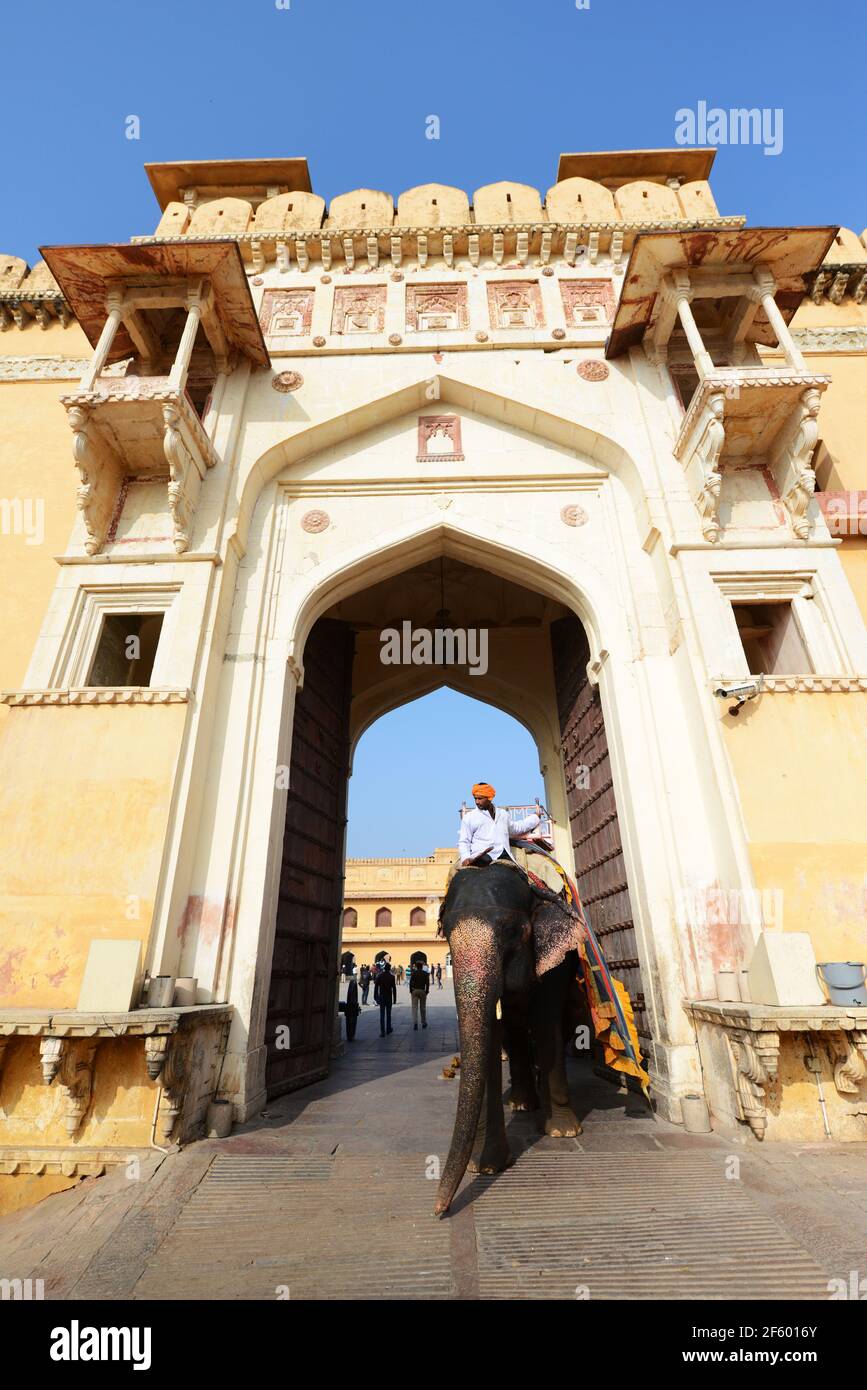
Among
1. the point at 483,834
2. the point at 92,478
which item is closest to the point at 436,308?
the point at 92,478

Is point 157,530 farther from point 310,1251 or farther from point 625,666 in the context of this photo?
point 310,1251

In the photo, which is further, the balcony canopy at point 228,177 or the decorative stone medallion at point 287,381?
the balcony canopy at point 228,177

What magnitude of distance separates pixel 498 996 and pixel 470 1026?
22 centimetres

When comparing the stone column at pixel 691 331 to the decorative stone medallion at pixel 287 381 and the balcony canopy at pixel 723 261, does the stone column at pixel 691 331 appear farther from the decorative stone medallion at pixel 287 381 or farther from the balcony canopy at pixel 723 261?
the decorative stone medallion at pixel 287 381

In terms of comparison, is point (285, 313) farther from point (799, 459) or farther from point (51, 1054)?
point (51, 1054)

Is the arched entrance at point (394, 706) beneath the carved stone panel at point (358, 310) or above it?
beneath

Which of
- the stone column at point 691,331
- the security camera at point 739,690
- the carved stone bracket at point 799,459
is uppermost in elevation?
the stone column at point 691,331

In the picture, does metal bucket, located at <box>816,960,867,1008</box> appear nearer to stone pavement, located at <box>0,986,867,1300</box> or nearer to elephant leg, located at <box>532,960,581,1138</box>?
stone pavement, located at <box>0,986,867,1300</box>

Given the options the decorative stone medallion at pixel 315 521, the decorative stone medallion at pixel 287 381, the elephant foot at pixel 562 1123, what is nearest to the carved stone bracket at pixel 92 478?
the decorative stone medallion at pixel 315 521

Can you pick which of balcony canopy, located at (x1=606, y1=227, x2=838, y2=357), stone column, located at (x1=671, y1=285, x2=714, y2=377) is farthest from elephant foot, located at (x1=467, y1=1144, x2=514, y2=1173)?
balcony canopy, located at (x1=606, y1=227, x2=838, y2=357)

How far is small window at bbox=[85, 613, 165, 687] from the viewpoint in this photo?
265 inches

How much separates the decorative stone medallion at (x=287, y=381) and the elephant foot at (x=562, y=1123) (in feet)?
26.5

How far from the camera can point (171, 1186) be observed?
385 cm

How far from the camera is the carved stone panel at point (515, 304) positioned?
873 centimetres
